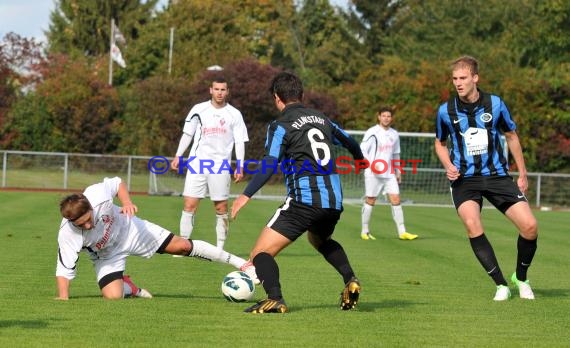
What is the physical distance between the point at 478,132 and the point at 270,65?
38038 mm

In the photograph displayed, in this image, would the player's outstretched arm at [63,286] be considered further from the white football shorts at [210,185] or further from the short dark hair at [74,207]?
the white football shorts at [210,185]

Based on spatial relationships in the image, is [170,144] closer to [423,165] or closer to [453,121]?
[423,165]

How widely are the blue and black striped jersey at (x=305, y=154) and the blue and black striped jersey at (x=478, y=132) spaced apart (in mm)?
1653

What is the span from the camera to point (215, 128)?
13.5 meters

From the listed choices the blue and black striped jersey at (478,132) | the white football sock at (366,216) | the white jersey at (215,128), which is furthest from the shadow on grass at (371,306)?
the white football sock at (366,216)

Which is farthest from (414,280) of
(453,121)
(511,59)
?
(511,59)

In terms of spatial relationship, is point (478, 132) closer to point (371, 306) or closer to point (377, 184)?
point (371, 306)

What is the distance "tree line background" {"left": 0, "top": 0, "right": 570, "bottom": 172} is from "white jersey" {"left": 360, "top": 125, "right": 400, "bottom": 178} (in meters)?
20.7

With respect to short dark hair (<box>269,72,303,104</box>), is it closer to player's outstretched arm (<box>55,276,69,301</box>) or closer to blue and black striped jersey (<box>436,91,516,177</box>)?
blue and black striped jersey (<box>436,91,516,177</box>)

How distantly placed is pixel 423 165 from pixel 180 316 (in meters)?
26.8

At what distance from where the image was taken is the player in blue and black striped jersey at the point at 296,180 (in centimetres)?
811

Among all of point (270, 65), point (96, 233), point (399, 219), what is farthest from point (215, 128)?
point (270, 65)

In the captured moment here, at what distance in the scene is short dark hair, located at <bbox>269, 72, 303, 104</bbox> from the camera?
8172 mm

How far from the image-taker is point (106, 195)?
8.95 meters
